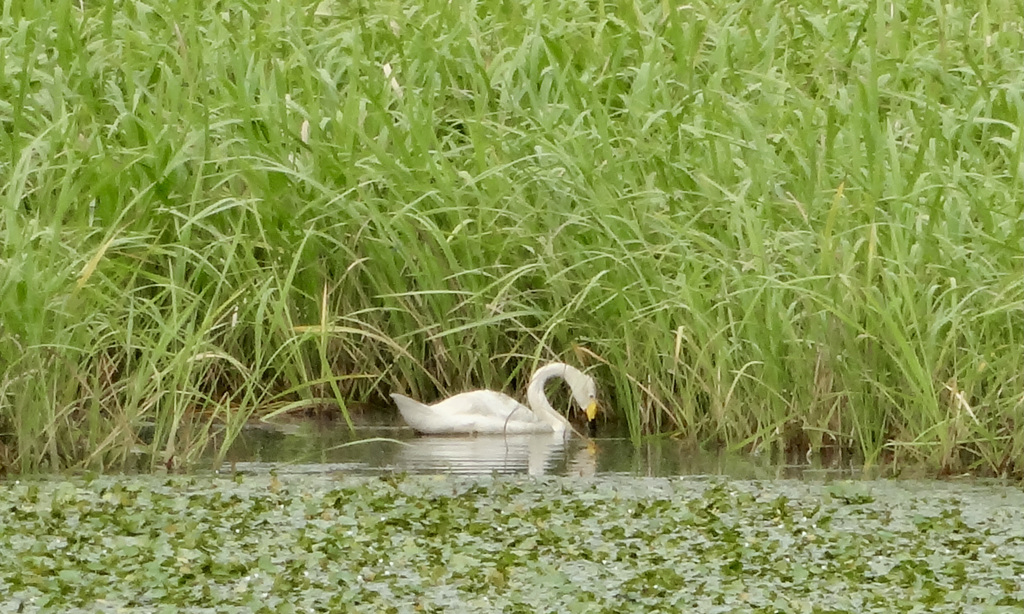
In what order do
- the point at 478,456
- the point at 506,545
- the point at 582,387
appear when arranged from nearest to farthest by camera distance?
1. the point at 506,545
2. the point at 478,456
3. the point at 582,387

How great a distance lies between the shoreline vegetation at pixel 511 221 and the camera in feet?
21.1

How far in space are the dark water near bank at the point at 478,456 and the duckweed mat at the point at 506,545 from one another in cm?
31

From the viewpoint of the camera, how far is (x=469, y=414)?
24.2ft

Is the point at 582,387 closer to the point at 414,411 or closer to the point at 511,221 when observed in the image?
the point at 414,411

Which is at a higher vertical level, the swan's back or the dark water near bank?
the swan's back

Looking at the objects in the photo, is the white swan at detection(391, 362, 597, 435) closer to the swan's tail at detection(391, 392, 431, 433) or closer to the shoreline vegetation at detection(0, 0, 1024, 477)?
the swan's tail at detection(391, 392, 431, 433)

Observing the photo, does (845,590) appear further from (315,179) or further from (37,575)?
(315,179)

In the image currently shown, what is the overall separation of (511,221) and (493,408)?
754 millimetres

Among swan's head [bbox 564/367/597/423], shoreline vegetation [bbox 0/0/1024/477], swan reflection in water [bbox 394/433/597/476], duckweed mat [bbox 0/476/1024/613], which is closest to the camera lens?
duckweed mat [bbox 0/476/1024/613]

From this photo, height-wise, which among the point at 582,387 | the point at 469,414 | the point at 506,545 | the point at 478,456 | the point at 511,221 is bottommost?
the point at 506,545

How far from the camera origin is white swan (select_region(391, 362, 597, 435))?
7316mm

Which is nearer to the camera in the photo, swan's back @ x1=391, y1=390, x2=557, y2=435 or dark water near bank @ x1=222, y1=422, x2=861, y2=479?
dark water near bank @ x1=222, y1=422, x2=861, y2=479

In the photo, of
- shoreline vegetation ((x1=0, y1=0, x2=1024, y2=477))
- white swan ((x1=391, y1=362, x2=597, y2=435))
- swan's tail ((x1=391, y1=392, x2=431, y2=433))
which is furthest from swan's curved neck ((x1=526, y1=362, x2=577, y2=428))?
swan's tail ((x1=391, y1=392, x2=431, y2=433))

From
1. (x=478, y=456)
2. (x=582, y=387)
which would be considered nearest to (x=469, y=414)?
(x=478, y=456)
